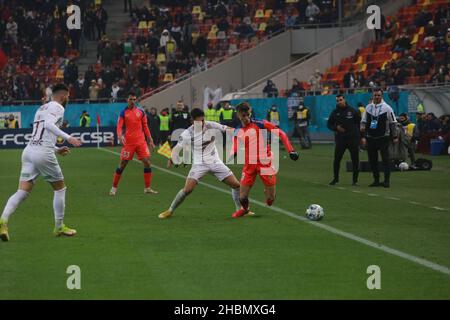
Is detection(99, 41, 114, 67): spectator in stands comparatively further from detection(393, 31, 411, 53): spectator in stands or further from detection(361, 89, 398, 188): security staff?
detection(361, 89, 398, 188): security staff

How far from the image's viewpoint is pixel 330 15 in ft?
175

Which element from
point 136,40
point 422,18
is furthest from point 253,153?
point 136,40

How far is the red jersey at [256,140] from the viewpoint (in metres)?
16.5

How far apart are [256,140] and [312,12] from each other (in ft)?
125

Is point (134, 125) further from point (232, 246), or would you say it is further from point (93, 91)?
point (93, 91)

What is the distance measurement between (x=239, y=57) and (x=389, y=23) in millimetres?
8033

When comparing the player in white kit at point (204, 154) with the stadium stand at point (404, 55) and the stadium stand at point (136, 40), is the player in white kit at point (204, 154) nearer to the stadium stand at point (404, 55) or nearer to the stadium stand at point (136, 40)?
the stadium stand at point (404, 55)

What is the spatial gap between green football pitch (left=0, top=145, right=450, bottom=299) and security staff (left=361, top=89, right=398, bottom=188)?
2.30 feet

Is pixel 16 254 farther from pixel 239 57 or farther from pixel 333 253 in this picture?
pixel 239 57

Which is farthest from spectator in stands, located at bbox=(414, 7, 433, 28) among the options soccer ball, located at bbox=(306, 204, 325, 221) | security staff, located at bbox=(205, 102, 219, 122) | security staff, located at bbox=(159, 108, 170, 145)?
soccer ball, located at bbox=(306, 204, 325, 221)

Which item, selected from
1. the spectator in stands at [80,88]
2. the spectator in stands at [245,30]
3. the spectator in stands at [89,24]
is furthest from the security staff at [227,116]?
the spectator in stands at [89,24]

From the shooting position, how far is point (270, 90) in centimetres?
4856

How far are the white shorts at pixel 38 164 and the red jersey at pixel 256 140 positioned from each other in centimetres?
369
